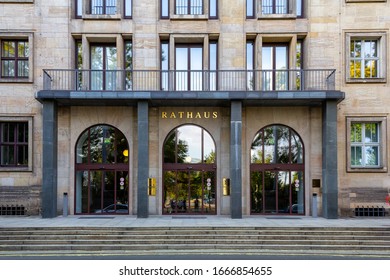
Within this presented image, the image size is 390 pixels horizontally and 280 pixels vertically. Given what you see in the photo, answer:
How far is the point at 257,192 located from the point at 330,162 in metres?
4.05

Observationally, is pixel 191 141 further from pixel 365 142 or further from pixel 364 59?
pixel 364 59

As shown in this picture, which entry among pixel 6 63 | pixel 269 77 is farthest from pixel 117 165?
pixel 269 77

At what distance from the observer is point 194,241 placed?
13859 millimetres

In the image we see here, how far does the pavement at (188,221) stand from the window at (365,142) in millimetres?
2969

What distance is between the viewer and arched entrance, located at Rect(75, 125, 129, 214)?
19.3 metres

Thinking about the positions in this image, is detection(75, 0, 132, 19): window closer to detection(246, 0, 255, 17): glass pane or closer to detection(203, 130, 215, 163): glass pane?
detection(246, 0, 255, 17): glass pane

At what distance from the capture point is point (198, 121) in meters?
19.5

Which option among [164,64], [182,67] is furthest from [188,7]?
[164,64]

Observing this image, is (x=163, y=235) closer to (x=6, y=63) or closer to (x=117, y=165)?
(x=117, y=165)

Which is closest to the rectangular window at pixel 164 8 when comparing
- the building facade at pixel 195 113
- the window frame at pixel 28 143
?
the building facade at pixel 195 113

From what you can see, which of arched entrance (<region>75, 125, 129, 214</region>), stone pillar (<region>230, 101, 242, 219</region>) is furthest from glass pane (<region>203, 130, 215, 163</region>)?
arched entrance (<region>75, 125, 129, 214</region>)

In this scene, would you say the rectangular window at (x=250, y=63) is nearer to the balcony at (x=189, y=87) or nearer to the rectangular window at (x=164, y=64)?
the balcony at (x=189, y=87)

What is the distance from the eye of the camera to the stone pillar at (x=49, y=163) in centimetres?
1808
